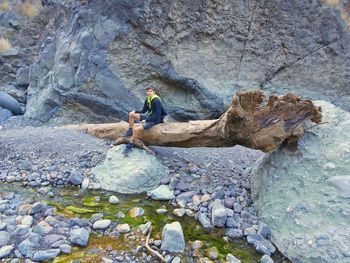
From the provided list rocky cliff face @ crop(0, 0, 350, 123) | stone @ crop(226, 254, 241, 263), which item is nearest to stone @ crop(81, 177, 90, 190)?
stone @ crop(226, 254, 241, 263)

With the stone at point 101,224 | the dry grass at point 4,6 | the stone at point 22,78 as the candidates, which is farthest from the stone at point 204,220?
the dry grass at point 4,6

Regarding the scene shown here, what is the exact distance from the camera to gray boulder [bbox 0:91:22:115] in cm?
1190

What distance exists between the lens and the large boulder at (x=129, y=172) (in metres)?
6.25

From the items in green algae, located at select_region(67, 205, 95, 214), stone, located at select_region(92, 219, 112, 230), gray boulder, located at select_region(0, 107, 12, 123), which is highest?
stone, located at select_region(92, 219, 112, 230)

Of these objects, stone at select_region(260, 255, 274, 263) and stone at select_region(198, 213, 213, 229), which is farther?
stone at select_region(198, 213, 213, 229)

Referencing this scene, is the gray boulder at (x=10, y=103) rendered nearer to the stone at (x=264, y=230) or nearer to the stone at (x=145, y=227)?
the stone at (x=145, y=227)

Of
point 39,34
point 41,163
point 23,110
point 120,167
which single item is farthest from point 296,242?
point 39,34

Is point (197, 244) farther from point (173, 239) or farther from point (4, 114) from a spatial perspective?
point (4, 114)

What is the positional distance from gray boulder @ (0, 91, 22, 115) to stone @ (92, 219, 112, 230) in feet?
29.3

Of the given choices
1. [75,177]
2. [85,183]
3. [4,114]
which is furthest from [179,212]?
[4,114]

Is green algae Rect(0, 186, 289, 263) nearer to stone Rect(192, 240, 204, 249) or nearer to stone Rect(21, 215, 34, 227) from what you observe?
stone Rect(192, 240, 204, 249)

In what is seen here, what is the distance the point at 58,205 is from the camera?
17.9 ft

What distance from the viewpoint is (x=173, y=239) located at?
449cm

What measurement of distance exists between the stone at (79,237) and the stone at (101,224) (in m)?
0.28
